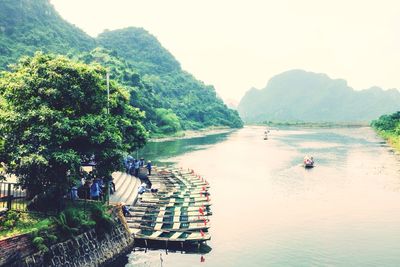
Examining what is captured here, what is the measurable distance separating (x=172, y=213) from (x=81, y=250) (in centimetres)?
1285

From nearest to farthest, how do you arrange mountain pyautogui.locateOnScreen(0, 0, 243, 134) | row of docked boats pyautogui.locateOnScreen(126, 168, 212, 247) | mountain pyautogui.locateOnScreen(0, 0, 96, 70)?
row of docked boats pyautogui.locateOnScreen(126, 168, 212, 247)
mountain pyautogui.locateOnScreen(0, 0, 243, 134)
mountain pyautogui.locateOnScreen(0, 0, 96, 70)

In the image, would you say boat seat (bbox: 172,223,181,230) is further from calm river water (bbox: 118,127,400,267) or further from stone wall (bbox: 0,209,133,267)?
stone wall (bbox: 0,209,133,267)

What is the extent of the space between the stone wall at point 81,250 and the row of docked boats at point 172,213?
5.62 feet

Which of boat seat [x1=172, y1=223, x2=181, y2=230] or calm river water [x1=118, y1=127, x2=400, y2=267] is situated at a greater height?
boat seat [x1=172, y1=223, x2=181, y2=230]

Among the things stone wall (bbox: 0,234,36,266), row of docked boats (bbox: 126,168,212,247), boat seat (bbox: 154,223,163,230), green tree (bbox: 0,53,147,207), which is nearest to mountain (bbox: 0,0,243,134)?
row of docked boats (bbox: 126,168,212,247)

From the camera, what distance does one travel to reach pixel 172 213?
34156 millimetres

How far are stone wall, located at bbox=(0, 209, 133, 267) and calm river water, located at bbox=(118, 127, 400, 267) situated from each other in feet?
3.96

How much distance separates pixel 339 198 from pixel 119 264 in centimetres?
2922

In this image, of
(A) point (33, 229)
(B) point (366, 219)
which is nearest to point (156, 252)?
(A) point (33, 229)

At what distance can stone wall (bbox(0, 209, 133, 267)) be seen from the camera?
18802 millimetres

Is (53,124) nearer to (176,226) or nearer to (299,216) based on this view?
(176,226)

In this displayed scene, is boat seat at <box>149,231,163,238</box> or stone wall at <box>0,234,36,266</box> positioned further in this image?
boat seat at <box>149,231,163,238</box>

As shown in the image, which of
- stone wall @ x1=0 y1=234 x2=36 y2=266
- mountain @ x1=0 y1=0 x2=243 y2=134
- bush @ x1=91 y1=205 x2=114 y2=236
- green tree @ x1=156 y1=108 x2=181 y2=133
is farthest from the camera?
green tree @ x1=156 y1=108 x2=181 y2=133

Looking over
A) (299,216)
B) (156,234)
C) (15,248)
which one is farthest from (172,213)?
(15,248)
